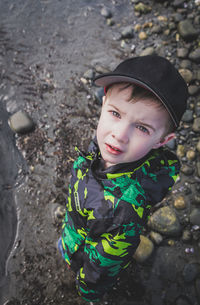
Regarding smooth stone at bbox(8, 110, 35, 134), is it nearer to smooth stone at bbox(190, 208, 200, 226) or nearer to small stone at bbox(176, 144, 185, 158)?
small stone at bbox(176, 144, 185, 158)

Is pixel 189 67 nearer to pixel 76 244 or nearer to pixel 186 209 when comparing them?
pixel 186 209

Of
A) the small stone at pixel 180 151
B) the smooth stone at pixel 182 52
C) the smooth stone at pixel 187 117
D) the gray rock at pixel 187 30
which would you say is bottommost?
the small stone at pixel 180 151

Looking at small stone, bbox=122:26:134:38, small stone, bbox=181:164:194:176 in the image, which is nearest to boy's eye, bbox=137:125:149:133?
small stone, bbox=181:164:194:176

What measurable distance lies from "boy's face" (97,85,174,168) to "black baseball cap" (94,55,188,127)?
0.08 metres

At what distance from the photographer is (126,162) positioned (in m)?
1.70

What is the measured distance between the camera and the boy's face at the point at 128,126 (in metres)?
1.52

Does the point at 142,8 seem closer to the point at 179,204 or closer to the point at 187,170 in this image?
the point at 187,170

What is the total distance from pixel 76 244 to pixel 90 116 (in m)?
2.12

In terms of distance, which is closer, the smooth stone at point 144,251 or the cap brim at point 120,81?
the cap brim at point 120,81

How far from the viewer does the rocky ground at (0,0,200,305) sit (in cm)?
282

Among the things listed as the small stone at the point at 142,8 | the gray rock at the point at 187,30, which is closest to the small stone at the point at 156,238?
the gray rock at the point at 187,30

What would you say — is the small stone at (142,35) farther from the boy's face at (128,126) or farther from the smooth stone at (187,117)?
the boy's face at (128,126)

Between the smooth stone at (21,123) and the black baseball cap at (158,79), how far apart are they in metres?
2.11

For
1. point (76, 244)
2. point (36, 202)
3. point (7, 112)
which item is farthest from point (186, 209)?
point (7, 112)
